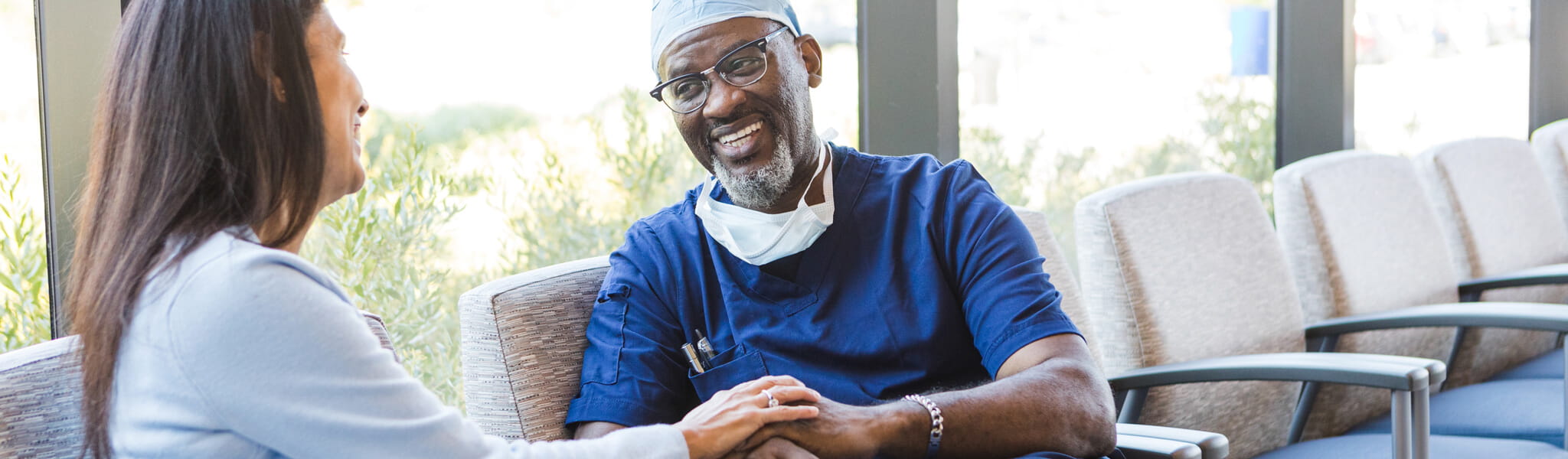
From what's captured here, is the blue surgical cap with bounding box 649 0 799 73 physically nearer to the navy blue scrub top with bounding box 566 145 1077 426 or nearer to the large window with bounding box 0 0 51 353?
the navy blue scrub top with bounding box 566 145 1077 426

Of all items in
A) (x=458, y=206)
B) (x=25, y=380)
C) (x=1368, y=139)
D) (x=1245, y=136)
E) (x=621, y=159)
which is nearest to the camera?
(x=25, y=380)

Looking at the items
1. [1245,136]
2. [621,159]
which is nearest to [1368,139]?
[1245,136]

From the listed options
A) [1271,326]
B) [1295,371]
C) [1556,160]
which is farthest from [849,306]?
[1556,160]

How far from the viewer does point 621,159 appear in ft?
7.68

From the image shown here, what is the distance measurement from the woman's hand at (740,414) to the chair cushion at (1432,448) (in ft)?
3.52

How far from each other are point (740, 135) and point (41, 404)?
3.09ft

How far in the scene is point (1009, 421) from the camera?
146 cm

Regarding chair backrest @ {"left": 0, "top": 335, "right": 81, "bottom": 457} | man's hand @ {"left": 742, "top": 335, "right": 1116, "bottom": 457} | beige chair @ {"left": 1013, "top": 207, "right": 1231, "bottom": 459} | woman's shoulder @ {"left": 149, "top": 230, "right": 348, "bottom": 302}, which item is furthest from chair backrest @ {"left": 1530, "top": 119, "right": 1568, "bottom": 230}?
chair backrest @ {"left": 0, "top": 335, "right": 81, "bottom": 457}

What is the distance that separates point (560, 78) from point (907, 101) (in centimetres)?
70

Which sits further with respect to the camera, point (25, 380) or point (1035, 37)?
point (1035, 37)

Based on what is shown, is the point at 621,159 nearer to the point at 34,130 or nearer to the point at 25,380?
the point at 34,130

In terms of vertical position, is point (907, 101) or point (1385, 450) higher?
point (907, 101)

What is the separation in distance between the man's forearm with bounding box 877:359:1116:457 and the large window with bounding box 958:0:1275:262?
4.06ft

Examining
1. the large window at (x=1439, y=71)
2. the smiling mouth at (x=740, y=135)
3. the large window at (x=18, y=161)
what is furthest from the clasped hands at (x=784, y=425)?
the large window at (x=1439, y=71)
